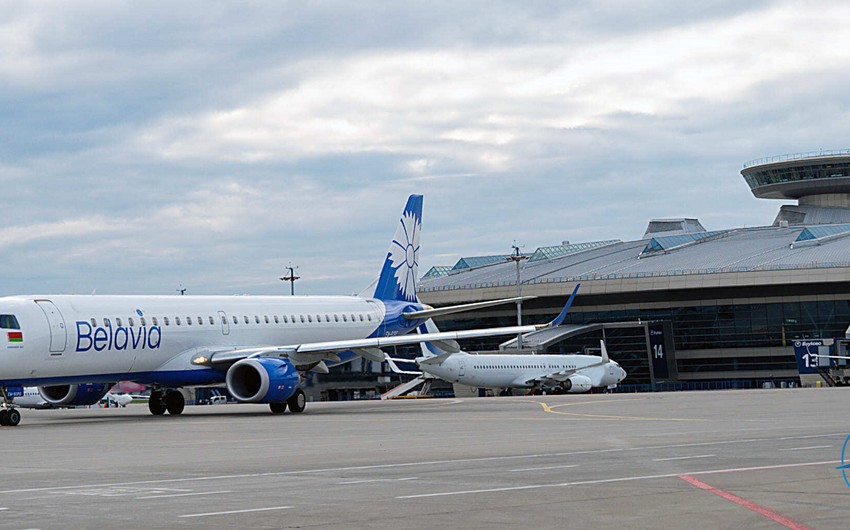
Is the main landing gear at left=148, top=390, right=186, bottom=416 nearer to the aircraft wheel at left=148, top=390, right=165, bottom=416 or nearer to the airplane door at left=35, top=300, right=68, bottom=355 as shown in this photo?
the aircraft wheel at left=148, top=390, right=165, bottom=416

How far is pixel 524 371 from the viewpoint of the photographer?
8475cm

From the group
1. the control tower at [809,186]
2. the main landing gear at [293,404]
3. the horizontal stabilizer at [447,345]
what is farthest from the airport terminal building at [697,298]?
the main landing gear at [293,404]

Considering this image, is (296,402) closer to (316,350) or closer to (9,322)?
(316,350)

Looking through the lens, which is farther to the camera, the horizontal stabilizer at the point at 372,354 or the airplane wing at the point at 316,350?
the horizontal stabilizer at the point at 372,354

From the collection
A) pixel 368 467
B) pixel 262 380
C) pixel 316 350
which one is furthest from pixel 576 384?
pixel 368 467

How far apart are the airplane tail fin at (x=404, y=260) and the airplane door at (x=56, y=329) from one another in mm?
15837

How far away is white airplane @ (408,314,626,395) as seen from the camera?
78.1m

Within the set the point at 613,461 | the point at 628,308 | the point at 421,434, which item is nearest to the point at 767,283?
the point at 628,308

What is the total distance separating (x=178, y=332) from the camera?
4078cm

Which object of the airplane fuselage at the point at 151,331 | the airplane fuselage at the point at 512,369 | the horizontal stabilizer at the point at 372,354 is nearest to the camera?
the airplane fuselage at the point at 151,331

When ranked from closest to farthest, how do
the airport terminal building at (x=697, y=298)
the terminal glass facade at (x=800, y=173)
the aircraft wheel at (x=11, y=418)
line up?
the aircraft wheel at (x=11, y=418) → the airport terminal building at (x=697, y=298) → the terminal glass facade at (x=800, y=173)

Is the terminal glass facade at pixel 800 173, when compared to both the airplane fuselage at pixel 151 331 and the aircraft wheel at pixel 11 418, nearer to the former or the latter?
the airplane fuselage at pixel 151 331

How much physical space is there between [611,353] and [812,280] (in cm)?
2080

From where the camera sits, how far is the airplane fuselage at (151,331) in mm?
36469
